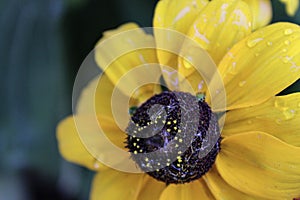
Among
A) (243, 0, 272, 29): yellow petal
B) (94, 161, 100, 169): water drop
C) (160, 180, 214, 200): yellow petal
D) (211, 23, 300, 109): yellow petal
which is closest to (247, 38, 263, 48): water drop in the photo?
(211, 23, 300, 109): yellow petal

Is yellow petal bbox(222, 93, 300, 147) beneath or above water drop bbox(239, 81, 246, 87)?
beneath

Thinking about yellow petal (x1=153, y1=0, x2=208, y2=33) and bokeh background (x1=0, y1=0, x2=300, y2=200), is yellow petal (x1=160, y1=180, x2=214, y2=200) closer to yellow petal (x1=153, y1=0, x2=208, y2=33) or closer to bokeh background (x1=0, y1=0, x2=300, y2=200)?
yellow petal (x1=153, y1=0, x2=208, y2=33)

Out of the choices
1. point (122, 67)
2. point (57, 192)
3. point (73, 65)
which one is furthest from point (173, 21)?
point (57, 192)

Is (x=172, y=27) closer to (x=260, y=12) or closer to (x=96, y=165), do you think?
(x=260, y=12)

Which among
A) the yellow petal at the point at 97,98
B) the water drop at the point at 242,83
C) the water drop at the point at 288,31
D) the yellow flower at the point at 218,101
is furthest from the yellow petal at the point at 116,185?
the water drop at the point at 288,31

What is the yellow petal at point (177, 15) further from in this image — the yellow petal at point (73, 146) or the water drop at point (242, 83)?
the yellow petal at point (73, 146)
